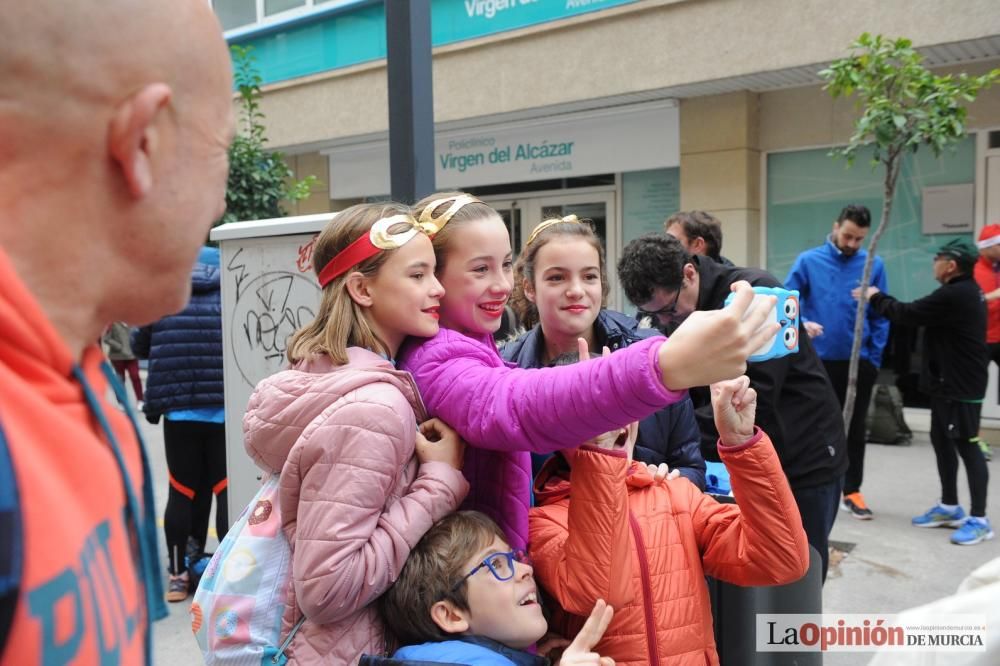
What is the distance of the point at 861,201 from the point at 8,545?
8.99 meters

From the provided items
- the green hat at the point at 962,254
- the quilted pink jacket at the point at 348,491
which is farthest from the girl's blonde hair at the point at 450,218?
the green hat at the point at 962,254

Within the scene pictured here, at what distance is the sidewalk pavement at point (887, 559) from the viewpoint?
4383 millimetres

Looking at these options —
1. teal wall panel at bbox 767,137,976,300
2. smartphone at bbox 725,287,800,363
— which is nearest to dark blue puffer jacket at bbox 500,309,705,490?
smartphone at bbox 725,287,800,363

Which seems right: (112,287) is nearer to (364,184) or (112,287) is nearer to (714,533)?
(714,533)

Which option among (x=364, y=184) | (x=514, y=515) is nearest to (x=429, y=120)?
(x=514, y=515)

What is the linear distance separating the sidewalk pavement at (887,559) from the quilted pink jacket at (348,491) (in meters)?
2.79

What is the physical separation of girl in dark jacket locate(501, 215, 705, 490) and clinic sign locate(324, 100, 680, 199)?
7099 millimetres

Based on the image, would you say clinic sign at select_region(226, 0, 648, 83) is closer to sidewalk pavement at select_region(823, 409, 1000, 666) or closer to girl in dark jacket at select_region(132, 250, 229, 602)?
sidewalk pavement at select_region(823, 409, 1000, 666)

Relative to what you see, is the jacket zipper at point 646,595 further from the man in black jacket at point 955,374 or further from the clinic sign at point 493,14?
the clinic sign at point 493,14

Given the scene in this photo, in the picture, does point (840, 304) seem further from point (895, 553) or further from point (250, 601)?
point (250, 601)

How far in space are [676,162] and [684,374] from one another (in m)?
8.47

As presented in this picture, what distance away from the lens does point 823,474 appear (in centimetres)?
343

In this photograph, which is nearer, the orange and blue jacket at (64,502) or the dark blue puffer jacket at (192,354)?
the orange and blue jacket at (64,502)

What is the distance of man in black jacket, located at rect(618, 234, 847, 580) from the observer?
3391 millimetres
